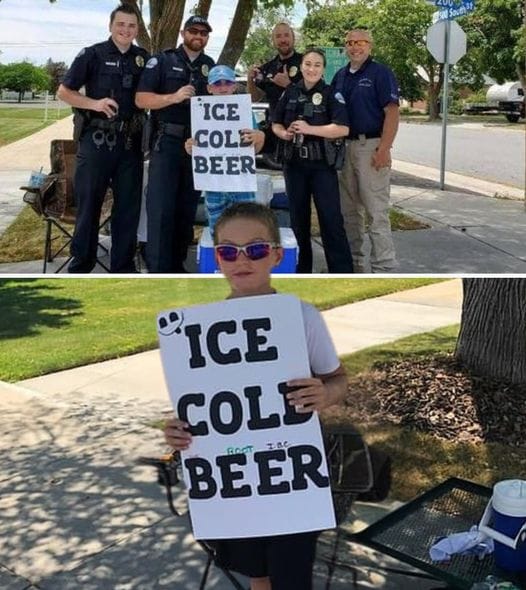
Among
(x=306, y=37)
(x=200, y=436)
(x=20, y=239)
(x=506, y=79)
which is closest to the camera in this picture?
(x=200, y=436)

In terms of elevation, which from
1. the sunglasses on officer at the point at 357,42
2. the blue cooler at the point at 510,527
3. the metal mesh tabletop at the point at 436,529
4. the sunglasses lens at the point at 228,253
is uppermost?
the sunglasses on officer at the point at 357,42

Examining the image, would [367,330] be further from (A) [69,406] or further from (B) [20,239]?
(B) [20,239]

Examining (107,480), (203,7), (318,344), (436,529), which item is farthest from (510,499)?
(107,480)

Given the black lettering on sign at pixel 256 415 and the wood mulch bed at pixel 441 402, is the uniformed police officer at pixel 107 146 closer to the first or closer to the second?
the black lettering on sign at pixel 256 415

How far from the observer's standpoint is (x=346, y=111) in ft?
10.1

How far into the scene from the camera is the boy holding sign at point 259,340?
1.98 meters

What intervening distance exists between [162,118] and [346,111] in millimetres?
687

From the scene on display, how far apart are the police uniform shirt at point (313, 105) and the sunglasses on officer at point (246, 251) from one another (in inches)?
45.5

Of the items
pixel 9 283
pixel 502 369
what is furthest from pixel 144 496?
pixel 502 369

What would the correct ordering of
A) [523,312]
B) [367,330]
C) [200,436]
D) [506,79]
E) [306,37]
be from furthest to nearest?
[367,330] < [523,312] < [306,37] < [506,79] < [200,436]

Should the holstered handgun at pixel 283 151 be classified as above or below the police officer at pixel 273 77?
below

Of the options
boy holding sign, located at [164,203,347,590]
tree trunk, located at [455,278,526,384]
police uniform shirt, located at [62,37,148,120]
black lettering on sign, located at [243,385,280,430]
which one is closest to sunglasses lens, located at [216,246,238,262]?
boy holding sign, located at [164,203,347,590]

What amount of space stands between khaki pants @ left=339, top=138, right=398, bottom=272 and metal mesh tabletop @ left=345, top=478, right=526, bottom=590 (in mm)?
892

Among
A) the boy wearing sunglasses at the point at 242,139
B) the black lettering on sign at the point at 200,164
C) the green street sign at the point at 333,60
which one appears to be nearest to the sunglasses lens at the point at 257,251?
the boy wearing sunglasses at the point at 242,139
